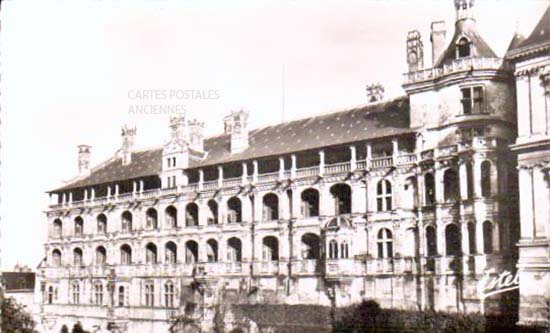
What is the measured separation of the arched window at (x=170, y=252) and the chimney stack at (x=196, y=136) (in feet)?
25.8

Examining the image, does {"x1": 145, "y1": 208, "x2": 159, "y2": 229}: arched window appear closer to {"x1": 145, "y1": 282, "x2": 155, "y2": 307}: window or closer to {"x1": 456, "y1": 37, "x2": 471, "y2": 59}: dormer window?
{"x1": 145, "y1": 282, "x2": 155, "y2": 307}: window

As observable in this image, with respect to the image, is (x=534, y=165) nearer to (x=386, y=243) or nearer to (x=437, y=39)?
(x=386, y=243)

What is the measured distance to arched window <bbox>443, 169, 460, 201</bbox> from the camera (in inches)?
1571

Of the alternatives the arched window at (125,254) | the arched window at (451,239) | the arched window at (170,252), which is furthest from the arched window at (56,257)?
the arched window at (451,239)

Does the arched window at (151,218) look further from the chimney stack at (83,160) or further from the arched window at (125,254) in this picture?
the chimney stack at (83,160)

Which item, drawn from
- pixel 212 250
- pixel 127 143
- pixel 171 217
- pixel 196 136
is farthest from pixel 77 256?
pixel 196 136

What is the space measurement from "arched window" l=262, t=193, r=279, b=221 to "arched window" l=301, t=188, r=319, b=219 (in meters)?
2.65

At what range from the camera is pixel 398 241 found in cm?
4156

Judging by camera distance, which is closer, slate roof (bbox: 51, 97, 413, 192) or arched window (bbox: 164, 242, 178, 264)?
slate roof (bbox: 51, 97, 413, 192)

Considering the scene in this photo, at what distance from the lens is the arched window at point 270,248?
159ft

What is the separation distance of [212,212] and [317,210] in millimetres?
9648

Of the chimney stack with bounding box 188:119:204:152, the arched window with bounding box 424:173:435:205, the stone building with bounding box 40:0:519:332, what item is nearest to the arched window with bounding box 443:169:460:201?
the stone building with bounding box 40:0:519:332

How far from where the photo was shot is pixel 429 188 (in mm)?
41219

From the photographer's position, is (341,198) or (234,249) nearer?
(341,198)
